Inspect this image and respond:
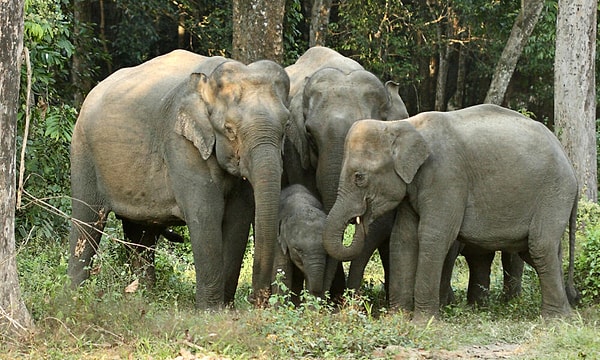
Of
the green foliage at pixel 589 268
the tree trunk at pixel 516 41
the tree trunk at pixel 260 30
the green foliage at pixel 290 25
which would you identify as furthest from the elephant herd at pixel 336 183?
the tree trunk at pixel 516 41

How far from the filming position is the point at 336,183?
9.71 meters

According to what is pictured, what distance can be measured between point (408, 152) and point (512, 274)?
82.3 inches

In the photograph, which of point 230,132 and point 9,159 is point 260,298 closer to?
point 230,132

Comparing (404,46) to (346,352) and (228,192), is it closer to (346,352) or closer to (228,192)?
(228,192)

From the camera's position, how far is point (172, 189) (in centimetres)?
964

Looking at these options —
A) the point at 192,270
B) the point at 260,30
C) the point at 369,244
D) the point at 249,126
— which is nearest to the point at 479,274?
the point at 369,244

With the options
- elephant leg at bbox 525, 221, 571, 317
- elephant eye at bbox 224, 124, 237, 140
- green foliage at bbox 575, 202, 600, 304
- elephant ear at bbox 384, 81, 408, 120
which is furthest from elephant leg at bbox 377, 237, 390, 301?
elephant eye at bbox 224, 124, 237, 140

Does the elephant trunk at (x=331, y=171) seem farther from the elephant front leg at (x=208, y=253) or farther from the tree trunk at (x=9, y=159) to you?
the tree trunk at (x=9, y=159)

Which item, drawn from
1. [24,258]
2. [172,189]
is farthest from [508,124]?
[24,258]

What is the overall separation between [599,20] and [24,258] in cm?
1635

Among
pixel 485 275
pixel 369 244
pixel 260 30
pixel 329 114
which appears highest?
pixel 260 30

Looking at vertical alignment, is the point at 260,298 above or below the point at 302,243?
below

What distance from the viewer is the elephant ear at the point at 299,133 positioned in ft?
33.2

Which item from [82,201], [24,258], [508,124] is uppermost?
[508,124]
